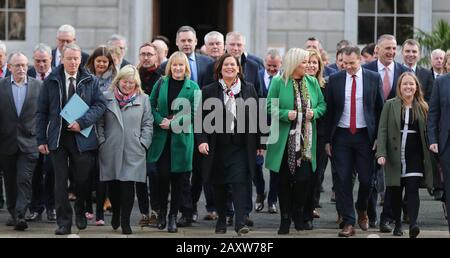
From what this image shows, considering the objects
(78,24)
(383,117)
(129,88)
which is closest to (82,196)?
(129,88)

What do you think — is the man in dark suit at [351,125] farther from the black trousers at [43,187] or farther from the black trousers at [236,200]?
the black trousers at [43,187]

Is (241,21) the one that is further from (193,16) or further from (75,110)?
(75,110)

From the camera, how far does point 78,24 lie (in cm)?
2156

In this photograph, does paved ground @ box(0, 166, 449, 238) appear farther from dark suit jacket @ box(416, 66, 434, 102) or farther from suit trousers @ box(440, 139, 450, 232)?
dark suit jacket @ box(416, 66, 434, 102)

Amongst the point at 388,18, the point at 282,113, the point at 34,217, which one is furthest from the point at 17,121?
the point at 388,18

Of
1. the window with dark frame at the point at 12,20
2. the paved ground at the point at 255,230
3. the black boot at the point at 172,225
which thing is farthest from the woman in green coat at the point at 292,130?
the window with dark frame at the point at 12,20

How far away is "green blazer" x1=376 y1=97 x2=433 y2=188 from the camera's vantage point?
1298 centimetres

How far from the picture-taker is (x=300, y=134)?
1305 cm

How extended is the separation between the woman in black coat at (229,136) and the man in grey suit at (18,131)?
204 centimetres

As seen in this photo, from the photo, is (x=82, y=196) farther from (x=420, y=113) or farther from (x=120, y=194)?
(x=420, y=113)

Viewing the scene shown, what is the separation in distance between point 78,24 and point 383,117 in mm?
9772

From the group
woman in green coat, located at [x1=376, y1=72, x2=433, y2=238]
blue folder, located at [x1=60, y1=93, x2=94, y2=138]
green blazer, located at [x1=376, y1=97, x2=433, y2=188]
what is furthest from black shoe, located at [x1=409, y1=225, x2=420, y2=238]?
blue folder, located at [x1=60, y1=93, x2=94, y2=138]

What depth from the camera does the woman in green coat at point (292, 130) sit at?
42.7 ft

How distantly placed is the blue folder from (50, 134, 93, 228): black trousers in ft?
0.56
